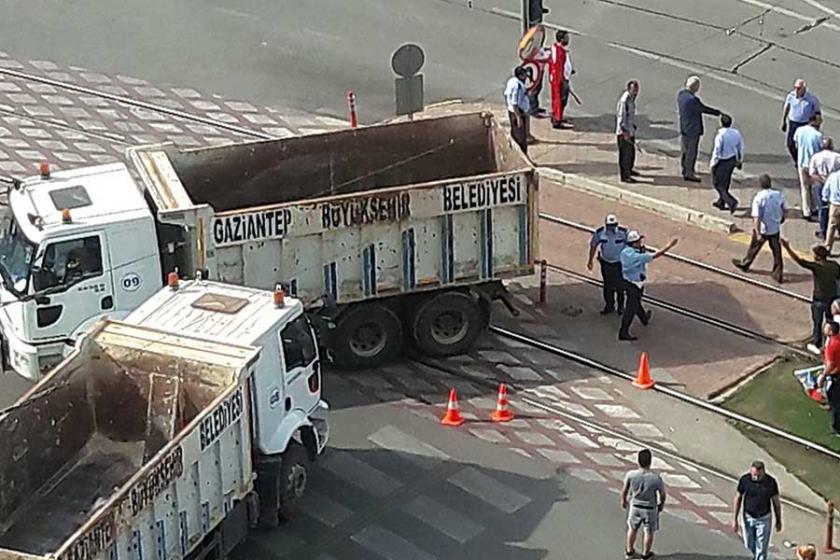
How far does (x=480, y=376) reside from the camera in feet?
74.1

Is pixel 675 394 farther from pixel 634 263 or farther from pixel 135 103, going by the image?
pixel 135 103

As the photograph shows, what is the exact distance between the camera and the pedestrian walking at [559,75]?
28625 millimetres

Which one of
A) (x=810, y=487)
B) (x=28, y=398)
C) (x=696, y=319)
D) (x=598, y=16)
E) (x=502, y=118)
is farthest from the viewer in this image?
(x=598, y=16)

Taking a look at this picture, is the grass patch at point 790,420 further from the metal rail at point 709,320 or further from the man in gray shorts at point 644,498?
the man in gray shorts at point 644,498

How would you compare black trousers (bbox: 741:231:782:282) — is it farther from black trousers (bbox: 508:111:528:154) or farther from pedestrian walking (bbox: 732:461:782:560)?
pedestrian walking (bbox: 732:461:782:560)

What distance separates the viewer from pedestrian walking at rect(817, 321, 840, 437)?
20500 millimetres

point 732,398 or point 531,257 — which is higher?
point 531,257

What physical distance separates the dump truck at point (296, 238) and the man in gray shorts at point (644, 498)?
494cm

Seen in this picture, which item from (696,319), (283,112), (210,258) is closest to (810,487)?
(696,319)

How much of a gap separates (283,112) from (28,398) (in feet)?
42.7

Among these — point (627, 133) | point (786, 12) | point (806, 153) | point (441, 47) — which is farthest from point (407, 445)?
point (786, 12)

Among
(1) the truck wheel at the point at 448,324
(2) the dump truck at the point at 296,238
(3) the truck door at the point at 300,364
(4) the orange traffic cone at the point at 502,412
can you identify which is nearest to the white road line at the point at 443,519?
(3) the truck door at the point at 300,364

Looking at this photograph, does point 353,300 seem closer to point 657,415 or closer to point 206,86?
point 657,415

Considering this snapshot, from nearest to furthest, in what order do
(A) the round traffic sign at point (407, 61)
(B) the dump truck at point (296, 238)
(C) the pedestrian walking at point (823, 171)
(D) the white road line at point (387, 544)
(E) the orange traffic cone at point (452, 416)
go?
1. (D) the white road line at point (387, 544)
2. (B) the dump truck at point (296, 238)
3. (E) the orange traffic cone at point (452, 416)
4. (C) the pedestrian walking at point (823, 171)
5. (A) the round traffic sign at point (407, 61)
